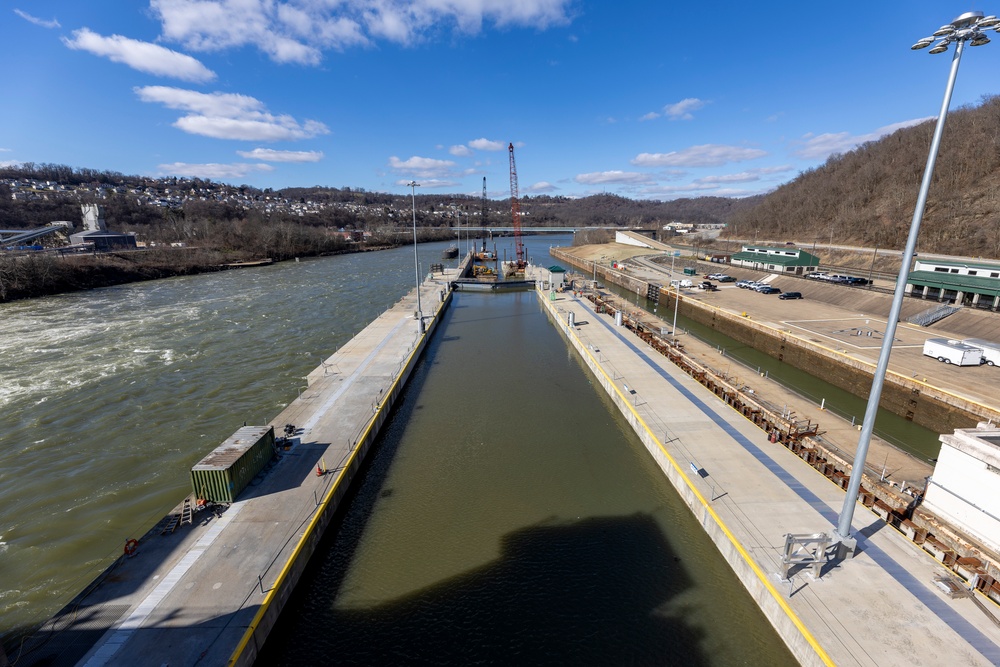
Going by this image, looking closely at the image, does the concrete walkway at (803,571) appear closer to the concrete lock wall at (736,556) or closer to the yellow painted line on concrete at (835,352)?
the concrete lock wall at (736,556)

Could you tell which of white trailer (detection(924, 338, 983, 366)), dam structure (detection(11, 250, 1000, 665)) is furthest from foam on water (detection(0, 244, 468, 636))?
white trailer (detection(924, 338, 983, 366))

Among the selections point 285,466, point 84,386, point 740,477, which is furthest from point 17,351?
point 740,477

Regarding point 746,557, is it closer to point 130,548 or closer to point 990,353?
point 130,548

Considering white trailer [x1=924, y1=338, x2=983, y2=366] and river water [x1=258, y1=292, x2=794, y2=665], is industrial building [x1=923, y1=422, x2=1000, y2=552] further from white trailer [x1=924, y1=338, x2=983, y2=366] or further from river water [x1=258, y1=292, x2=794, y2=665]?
white trailer [x1=924, y1=338, x2=983, y2=366]

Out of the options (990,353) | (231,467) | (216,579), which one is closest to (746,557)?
(216,579)

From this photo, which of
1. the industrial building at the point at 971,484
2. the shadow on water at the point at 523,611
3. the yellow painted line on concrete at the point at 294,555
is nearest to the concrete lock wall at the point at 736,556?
the shadow on water at the point at 523,611

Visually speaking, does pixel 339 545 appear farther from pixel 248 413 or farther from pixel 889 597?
pixel 889 597
